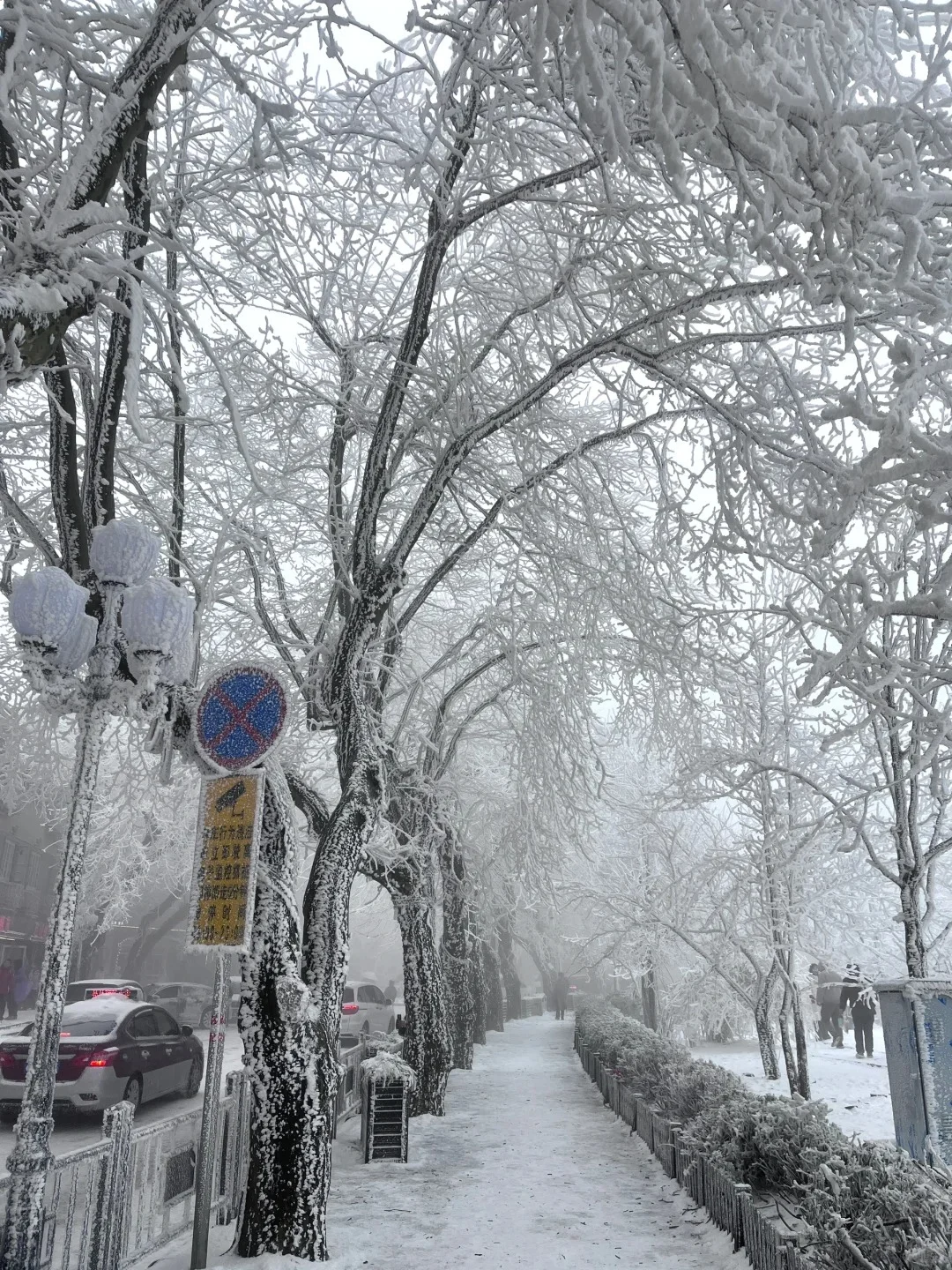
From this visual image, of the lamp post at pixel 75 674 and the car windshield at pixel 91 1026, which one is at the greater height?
the lamp post at pixel 75 674

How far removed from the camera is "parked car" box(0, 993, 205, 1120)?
10.2m

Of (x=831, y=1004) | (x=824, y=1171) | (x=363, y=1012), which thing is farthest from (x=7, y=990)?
(x=824, y=1171)

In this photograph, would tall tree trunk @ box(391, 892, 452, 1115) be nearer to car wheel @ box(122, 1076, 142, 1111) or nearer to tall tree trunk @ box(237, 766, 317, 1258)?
car wheel @ box(122, 1076, 142, 1111)

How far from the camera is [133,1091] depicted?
11.2 m

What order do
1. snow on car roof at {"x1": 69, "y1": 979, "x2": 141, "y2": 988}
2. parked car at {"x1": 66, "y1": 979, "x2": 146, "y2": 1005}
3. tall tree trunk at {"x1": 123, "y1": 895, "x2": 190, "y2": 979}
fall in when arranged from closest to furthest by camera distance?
snow on car roof at {"x1": 69, "y1": 979, "x2": 141, "y2": 988} → parked car at {"x1": 66, "y1": 979, "x2": 146, "y2": 1005} → tall tree trunk at {"x1": 123, "y1": 895, "x2": 190, "y2": 979}

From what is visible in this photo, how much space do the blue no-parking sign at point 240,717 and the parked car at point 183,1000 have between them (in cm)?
1817

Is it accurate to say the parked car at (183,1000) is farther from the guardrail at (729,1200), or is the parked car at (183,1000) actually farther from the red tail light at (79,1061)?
the guardrail at (729,1200)

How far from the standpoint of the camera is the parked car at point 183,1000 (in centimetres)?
2230

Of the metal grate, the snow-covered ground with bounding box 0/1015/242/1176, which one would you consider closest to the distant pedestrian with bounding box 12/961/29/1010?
the snow-covered ground with bounding box 0/1015/242/1176

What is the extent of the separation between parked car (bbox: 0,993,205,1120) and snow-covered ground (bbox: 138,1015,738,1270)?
2639mm

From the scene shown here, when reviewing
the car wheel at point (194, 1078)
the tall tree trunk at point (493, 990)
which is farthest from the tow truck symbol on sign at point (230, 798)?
the tall tree trunk at point (493, 990)

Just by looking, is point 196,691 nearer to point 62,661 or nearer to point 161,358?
point 62,661

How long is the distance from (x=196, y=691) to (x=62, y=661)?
1.50 m

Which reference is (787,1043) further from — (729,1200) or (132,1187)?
(132,1187)
